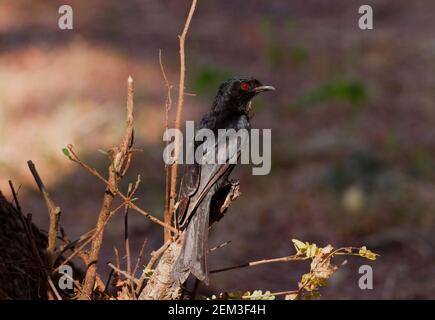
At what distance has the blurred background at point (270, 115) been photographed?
297 inches

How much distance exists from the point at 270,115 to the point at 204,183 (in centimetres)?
641

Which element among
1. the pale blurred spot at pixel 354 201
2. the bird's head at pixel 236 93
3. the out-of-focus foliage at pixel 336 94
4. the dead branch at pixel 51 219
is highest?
the bird's head at pixel 236 93

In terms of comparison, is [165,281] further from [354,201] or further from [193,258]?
[354,201]

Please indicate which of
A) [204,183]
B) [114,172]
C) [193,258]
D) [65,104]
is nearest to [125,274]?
[193,258]

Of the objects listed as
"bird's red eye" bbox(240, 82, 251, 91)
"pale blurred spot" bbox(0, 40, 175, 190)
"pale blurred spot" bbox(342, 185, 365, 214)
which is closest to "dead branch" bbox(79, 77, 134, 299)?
"bird's red eye" bbox(240, 82, 251, 91)

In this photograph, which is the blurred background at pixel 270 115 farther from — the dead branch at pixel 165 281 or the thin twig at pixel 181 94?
the thin twig at pixel 181 94

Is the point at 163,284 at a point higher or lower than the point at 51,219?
lower

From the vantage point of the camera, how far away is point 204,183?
3895 millimetres

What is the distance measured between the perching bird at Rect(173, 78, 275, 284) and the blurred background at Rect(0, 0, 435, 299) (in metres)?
2.77

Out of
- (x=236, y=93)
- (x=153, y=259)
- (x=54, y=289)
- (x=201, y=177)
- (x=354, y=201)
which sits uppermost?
(x=236, y=93)

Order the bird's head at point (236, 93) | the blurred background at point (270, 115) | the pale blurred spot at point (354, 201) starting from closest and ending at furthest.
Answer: the bird's head at point (236, 93), the blurred background at point (270, 115), the pale blurred spot at point (354, 201)

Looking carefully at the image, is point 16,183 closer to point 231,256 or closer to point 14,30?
point 231,256

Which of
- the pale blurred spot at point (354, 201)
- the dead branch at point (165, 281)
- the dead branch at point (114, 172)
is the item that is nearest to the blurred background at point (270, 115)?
the pale blurred spot at point (354, 201)

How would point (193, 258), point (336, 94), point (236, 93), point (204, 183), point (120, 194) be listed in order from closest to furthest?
point (120, 194), point (193, 258), point (204, 183), point (236, 93), point (336, 94)
